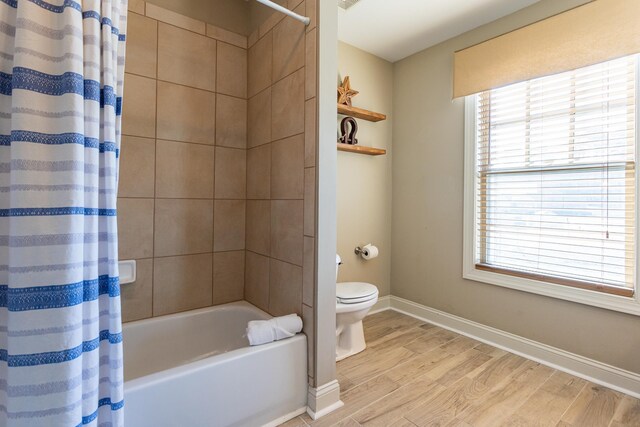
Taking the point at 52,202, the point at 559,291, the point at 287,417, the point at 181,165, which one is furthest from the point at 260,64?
the point at 559,291

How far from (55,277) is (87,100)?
47 centimetres

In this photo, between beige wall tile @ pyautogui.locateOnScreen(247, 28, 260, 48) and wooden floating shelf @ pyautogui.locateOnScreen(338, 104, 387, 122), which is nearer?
beige wall tile @ pyautogui.locateOnScreen(247, 28, 260, 48)

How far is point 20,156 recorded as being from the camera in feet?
2.45

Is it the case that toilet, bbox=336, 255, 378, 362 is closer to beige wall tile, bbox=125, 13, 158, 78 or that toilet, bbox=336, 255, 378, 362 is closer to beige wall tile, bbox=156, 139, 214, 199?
beige wall tile, bbox=156, 139, 214, 199

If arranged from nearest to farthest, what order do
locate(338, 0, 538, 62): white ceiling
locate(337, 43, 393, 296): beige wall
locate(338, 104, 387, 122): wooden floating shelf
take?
locate(338, 0, 538, 62): white ceiling < locate(338, 104, 387, 122): wooden floating shelf < locate(337, 43, 393, 296): beige wall

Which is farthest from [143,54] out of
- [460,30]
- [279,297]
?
[460,30]

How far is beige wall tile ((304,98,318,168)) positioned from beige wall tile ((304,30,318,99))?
0.05 m

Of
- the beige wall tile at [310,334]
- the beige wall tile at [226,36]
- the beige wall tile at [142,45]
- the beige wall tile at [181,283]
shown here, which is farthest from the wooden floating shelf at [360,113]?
the beige wall tile at [310,334]

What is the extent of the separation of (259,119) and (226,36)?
0.61 metres

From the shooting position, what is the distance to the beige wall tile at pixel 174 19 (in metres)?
1.74

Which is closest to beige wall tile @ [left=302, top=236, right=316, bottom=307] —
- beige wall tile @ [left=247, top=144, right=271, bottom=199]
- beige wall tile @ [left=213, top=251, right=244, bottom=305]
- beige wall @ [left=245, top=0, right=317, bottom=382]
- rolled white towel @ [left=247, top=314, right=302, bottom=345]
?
beige wall @ [left=245, top=0, right=317, bottom=382]

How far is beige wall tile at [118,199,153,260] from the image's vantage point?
1.69m

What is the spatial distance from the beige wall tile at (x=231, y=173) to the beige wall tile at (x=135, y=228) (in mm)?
426

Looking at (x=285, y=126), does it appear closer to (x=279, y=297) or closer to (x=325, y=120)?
(x=325, y=120)
